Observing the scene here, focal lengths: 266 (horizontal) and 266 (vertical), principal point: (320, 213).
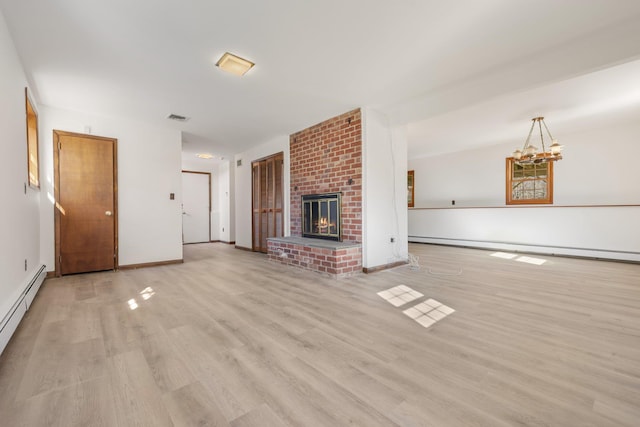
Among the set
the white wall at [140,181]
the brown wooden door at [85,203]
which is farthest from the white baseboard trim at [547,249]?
the brown wooden door at [85,203]

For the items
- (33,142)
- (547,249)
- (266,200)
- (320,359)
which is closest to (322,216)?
(266,200)

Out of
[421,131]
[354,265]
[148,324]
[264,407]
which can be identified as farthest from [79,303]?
[421,131]

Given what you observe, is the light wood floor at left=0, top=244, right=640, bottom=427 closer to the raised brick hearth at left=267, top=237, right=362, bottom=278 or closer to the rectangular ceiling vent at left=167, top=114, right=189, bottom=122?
the raised brick hearth at left=267, top=237, right=362, bottom=278

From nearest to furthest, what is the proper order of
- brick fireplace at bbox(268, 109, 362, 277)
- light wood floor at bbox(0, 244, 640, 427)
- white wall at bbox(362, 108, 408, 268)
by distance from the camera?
light wood floor at bbox(0, 244, 640, 427) < brick fireplace at bbox(268, 109, 362, 277) < white wall at bbox(362, 108, 408, 268)

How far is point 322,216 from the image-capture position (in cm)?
440

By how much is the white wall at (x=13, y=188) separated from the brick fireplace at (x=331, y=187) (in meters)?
2.87

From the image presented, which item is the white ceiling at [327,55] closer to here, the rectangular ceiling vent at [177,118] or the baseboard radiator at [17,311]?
the rectangular ceiling vent at [177,118]

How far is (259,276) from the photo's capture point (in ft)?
11.8

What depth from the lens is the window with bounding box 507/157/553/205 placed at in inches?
224

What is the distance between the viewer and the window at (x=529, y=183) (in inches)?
224

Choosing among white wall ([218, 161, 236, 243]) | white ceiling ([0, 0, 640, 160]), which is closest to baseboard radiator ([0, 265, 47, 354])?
white ceiling ([0, 0, 640, 160])

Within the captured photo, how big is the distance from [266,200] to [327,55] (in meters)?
3.62

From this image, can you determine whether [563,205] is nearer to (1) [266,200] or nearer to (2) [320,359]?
(1) [266,200]

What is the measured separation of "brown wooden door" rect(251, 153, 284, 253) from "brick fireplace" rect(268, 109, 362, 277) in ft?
1.94
